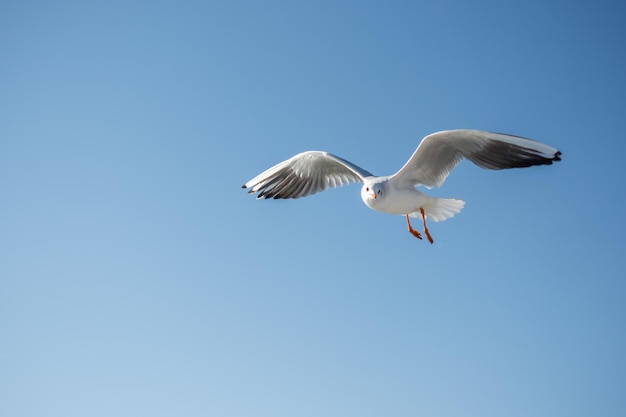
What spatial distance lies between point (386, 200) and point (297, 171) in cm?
238

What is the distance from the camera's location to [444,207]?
863 cm

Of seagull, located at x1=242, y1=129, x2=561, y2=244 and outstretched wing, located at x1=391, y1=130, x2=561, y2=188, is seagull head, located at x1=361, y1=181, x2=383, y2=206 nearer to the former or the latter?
seagull, located at x1=242, y1=129, x2=561, y2=244

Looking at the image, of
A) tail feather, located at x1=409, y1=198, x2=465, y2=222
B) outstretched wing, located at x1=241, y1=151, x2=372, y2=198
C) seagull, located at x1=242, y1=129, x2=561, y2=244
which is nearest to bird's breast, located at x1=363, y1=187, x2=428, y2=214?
seagull, located at x1=242, y1=129, x2=561, y2=244

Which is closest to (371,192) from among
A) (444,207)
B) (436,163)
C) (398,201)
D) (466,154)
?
(398,201)

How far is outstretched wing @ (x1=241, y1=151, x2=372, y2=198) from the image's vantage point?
10000mm

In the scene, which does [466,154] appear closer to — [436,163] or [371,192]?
[436,163]

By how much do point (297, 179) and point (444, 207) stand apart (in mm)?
2600

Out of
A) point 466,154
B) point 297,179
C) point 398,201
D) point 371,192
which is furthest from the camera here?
point 297,179

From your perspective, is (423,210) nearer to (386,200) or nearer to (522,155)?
(386,200)

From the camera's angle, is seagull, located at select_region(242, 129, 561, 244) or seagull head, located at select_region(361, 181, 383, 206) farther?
seagull head, located at select_region(361, 181, 383, 206)

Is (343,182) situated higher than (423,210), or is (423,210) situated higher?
(343,182)

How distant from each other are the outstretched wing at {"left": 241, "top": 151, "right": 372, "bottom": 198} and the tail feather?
1668 mm

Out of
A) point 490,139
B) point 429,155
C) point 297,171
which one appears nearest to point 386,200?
point 429,155

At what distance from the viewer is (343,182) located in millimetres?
→ 10062
